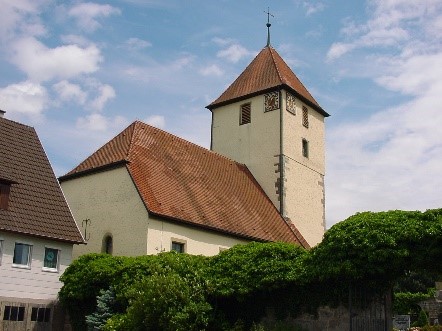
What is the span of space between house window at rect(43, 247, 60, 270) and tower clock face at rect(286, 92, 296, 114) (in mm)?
16036

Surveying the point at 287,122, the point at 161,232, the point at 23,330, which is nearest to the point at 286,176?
the point at 287,122

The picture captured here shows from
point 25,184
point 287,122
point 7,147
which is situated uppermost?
point 287,122

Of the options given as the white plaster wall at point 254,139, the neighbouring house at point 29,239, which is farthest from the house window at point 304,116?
the neighbouring house at point 29,239

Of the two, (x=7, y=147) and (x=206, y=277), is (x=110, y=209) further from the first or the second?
(x=206, y=277)

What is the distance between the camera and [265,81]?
108ft

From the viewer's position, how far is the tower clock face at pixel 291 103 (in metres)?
32.0

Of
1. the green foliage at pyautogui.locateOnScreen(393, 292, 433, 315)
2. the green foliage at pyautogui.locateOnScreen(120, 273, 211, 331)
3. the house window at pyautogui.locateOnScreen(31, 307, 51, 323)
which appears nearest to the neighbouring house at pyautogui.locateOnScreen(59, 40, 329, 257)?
the house window at pyautogui.locateOnScreen(31, 307, 51, 323)

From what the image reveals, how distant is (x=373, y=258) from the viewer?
14.7m

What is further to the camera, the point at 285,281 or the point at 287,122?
the point at 287,122

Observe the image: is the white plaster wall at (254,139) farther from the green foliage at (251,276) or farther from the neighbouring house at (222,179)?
the green foliage at (251,276)

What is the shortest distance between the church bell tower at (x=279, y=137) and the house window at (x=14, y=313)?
14.3m

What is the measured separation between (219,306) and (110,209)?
686cm

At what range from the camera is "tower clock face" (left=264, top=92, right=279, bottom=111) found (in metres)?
31.7

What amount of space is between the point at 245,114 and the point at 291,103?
2.66 metres
